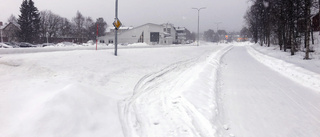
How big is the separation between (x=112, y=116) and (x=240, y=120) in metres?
3.28

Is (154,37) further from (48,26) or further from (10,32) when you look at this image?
(10,32)

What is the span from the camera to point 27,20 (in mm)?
54062

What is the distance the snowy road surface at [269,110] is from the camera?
484cm

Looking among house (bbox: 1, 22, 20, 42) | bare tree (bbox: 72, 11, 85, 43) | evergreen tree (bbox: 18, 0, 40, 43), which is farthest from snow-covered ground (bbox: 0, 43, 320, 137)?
bare tree (bbox: 72, 11, 85, 43)

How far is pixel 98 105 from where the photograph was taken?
605 centimetres

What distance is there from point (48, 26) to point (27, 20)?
2216cm

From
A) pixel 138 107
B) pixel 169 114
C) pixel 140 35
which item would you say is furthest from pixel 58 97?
pixel 140 35

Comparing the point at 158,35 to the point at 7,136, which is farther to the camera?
the point at 158,35

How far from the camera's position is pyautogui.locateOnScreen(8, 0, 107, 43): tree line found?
54.0 metres

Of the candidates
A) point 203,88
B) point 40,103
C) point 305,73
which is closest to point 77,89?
point 40,103

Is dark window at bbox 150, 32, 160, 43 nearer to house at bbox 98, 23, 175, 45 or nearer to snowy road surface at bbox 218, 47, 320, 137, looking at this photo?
house at bbox 98, 23, 175, 45

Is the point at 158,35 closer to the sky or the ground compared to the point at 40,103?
closer to the sky

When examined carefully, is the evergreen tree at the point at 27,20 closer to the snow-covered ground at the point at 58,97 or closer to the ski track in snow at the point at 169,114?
the snow-covered ground at the point at 58,97

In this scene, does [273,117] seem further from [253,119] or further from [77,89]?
[77,89]
